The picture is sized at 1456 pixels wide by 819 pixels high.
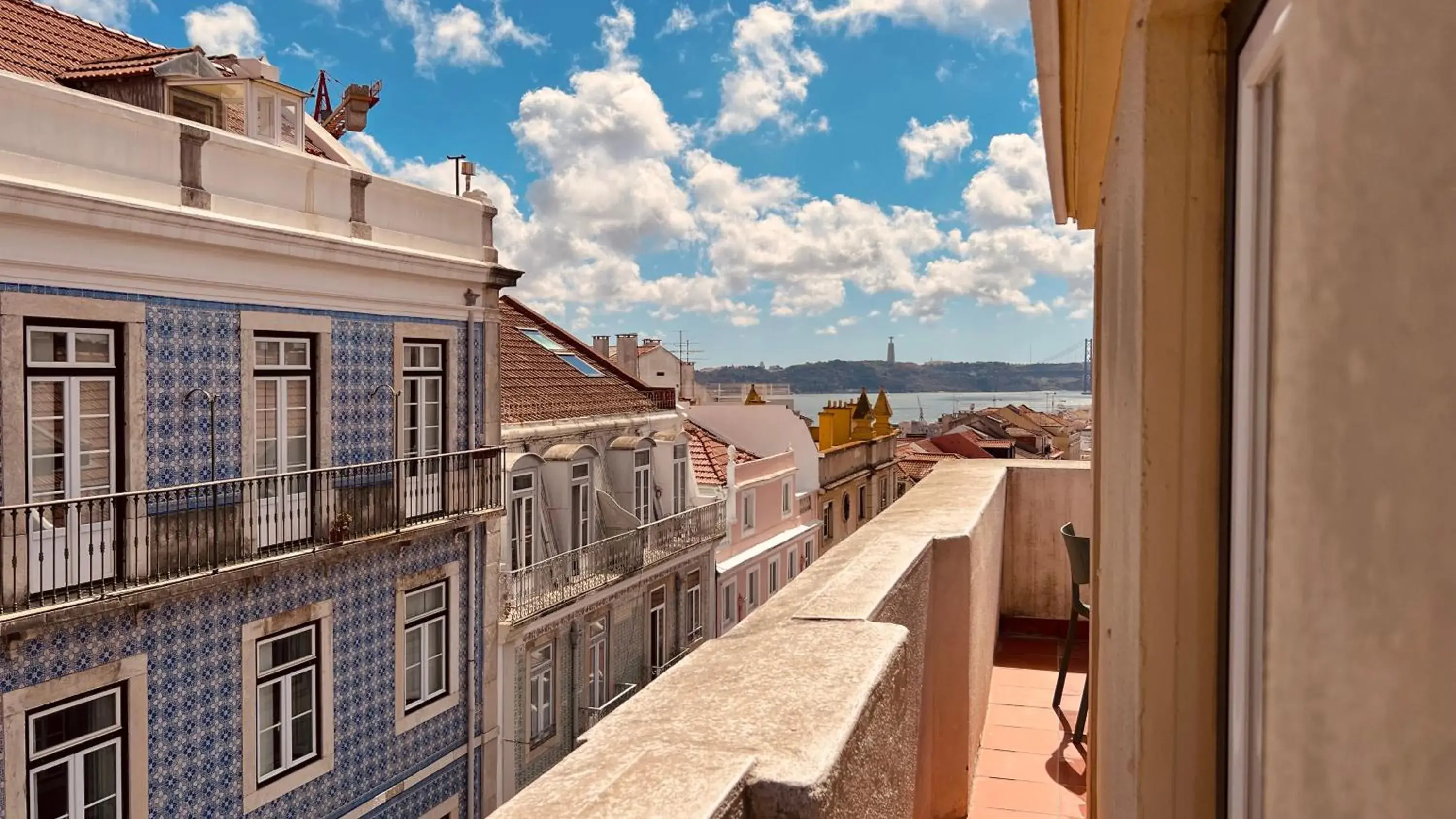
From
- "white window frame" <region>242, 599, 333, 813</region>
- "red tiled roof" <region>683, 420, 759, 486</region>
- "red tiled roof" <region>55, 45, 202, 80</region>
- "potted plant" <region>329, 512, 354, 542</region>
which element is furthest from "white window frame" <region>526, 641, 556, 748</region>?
"red tiled roof" <region>55, 45, 202, 80</region>

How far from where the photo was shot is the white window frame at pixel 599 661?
18.9m

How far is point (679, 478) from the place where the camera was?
2227 cm

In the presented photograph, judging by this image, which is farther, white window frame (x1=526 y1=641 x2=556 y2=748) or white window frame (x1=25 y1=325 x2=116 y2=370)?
white window frame (x1=526 y1=641 x2=556 y2=748)

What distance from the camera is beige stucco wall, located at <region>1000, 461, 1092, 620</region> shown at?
5.93m

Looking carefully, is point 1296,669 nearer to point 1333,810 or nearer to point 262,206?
point 1333,810

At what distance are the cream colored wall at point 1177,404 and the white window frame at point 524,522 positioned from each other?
52.1ft

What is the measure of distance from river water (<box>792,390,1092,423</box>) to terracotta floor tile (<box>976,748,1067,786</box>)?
285 feet

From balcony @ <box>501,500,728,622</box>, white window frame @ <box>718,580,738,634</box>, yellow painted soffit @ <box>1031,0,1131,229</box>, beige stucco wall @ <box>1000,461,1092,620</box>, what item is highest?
yellow painted soffit @ <box>1031,0,1131,229</box>

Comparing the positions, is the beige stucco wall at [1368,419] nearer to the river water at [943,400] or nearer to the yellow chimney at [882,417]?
the yellow chimney at [882,417]

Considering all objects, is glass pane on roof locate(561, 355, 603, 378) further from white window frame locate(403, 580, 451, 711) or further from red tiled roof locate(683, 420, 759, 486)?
white window frame locate(403, 580, 451, 711)

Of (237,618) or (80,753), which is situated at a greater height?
(237,618)

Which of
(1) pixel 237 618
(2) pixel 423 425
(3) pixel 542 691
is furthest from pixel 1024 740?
(3) pixel 542 691

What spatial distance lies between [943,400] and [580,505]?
146 meters

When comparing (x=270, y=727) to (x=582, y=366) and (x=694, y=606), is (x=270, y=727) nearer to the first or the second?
(x=582, y=366)
